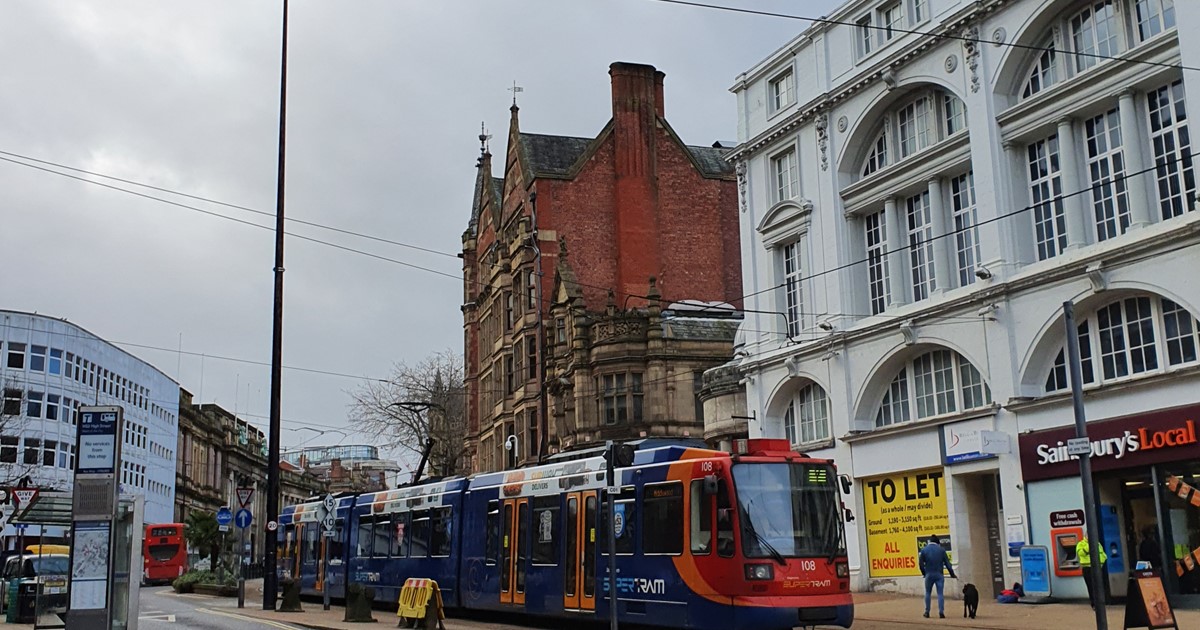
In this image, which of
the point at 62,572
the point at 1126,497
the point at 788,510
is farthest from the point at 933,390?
the point at 62,572

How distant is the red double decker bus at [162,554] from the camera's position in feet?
208

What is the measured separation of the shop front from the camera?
72.9ft

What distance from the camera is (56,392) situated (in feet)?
235

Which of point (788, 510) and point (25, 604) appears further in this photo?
point (25, 604)

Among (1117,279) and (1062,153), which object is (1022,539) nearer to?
(1117,279)

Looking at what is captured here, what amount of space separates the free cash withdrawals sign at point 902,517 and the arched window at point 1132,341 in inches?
172

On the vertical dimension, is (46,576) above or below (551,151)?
below

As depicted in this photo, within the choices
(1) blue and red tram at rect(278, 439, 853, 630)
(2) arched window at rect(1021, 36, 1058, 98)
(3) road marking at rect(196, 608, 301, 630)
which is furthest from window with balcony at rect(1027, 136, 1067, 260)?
(3) road marking at rect(196, 608, 301, 630)

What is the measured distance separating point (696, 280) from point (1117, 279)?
32.7m

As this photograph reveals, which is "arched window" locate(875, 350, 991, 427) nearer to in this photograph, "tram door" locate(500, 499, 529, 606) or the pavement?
the pavement

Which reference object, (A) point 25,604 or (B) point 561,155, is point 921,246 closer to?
(A) point 25,604

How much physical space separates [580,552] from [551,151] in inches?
1537

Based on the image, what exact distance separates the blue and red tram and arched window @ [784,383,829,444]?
36.4 feet

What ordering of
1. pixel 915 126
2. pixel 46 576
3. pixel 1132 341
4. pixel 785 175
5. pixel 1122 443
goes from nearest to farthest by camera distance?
pixel 1122 443
pixel 1132 341
pixel 915 126
pixel 46 576
pixel 785 175
